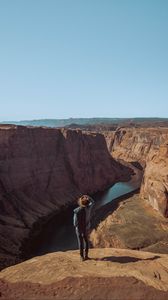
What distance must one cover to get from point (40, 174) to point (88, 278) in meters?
58.5

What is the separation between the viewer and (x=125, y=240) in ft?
140

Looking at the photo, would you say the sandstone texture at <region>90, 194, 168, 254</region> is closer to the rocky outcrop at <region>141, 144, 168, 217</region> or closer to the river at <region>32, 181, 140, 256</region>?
the rocky outcrop at <region>141, 144, 168, 217</region>

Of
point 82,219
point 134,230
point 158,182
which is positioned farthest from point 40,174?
point 82,219

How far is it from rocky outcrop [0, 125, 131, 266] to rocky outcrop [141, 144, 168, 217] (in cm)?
1731

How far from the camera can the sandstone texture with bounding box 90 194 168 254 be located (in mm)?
40844

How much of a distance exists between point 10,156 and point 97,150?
124 feet

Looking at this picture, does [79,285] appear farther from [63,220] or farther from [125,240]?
[63,220]

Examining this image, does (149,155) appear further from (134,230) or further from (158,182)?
(134,230)

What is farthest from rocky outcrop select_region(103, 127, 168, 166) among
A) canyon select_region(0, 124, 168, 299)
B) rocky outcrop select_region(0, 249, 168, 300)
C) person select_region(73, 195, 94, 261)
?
person select_region(73, 195, 94, 261)

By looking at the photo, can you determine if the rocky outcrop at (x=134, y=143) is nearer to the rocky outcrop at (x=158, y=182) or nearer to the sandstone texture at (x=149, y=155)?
the sandstone texture at (x=149, y=155)

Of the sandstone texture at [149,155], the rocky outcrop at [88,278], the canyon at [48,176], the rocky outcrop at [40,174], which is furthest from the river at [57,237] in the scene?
the rocky outcrop at [88,278]

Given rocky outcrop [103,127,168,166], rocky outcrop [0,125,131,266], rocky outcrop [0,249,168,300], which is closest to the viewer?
rocky outcrop [0,249,168,300]

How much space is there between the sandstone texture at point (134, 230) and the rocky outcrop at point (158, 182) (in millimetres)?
1222

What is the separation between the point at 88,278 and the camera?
13406 mm
